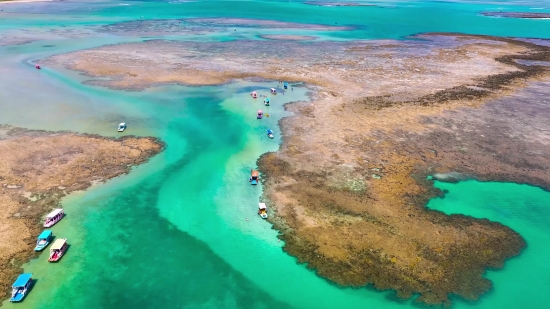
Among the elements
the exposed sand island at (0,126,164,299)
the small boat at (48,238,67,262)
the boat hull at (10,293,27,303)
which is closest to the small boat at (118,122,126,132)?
the exposed sand island at (0,126,164,299)

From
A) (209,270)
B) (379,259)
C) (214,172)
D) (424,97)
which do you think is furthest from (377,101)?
(209,270)

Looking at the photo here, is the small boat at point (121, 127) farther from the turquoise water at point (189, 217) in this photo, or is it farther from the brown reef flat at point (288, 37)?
the brown reef flat at point (288, 37)

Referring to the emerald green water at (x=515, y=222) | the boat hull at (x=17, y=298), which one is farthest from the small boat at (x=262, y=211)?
the boat hull at (x=17, y=298)

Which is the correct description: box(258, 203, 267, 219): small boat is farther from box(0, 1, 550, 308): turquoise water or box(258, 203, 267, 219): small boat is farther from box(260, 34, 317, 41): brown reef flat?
box(260, 34, 317, 41): brown reef flat

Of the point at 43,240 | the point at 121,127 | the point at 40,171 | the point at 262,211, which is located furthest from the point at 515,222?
the point at 40,171

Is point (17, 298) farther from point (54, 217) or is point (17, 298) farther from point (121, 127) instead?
point (121, 127)

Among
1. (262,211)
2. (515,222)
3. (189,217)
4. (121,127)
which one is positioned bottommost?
(515,222)
